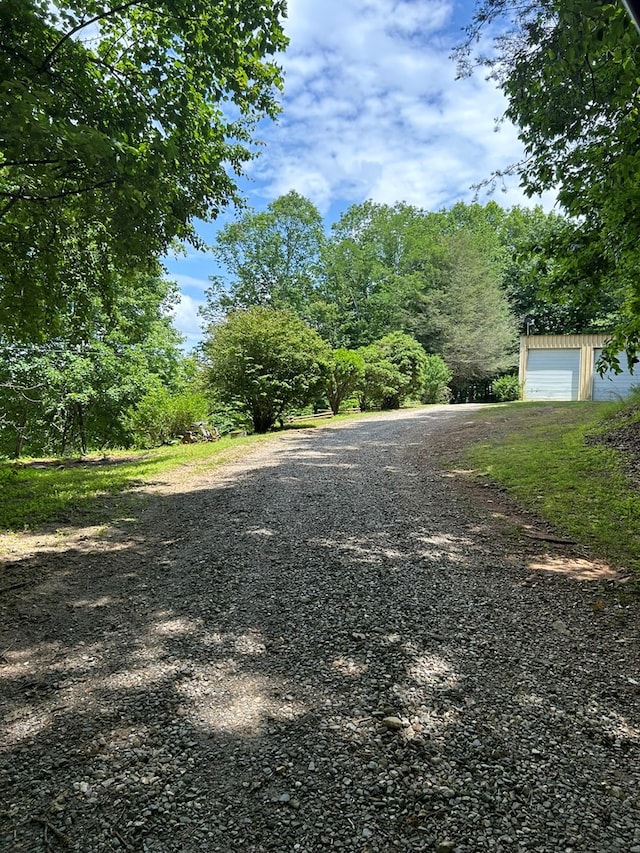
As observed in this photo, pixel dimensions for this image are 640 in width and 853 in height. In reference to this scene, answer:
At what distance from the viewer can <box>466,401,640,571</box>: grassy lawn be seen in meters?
4.11

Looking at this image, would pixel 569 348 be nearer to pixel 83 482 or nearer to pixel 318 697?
pixel 83 482

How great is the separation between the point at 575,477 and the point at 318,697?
14.8 ft

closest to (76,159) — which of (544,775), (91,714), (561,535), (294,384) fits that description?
(91,714)

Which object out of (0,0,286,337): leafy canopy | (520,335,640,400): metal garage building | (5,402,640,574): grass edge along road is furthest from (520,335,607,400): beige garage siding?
(0,0,286,337): leafy canopy

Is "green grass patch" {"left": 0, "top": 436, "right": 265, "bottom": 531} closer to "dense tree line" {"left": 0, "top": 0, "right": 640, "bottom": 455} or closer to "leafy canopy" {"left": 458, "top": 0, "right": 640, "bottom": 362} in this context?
"dense tree line" {"left": 0, "top": 0, "right": 640, "bottom": 455}

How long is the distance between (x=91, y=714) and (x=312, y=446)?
723 cm

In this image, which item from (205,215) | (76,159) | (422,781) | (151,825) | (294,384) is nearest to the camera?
(151,825)

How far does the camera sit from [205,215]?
236 inches

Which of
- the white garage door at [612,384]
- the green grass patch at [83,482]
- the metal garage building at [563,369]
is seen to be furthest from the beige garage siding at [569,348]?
the green grass patch at [83,482]

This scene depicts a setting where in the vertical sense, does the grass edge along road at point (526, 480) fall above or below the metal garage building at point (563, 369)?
below

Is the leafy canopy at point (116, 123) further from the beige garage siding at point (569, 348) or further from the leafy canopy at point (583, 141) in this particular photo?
the beige garage siding at point (569, 348)

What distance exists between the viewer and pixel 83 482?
680 centimetres

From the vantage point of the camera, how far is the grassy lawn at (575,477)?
411 cm

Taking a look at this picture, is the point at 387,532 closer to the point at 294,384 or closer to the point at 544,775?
the point at 544,775
